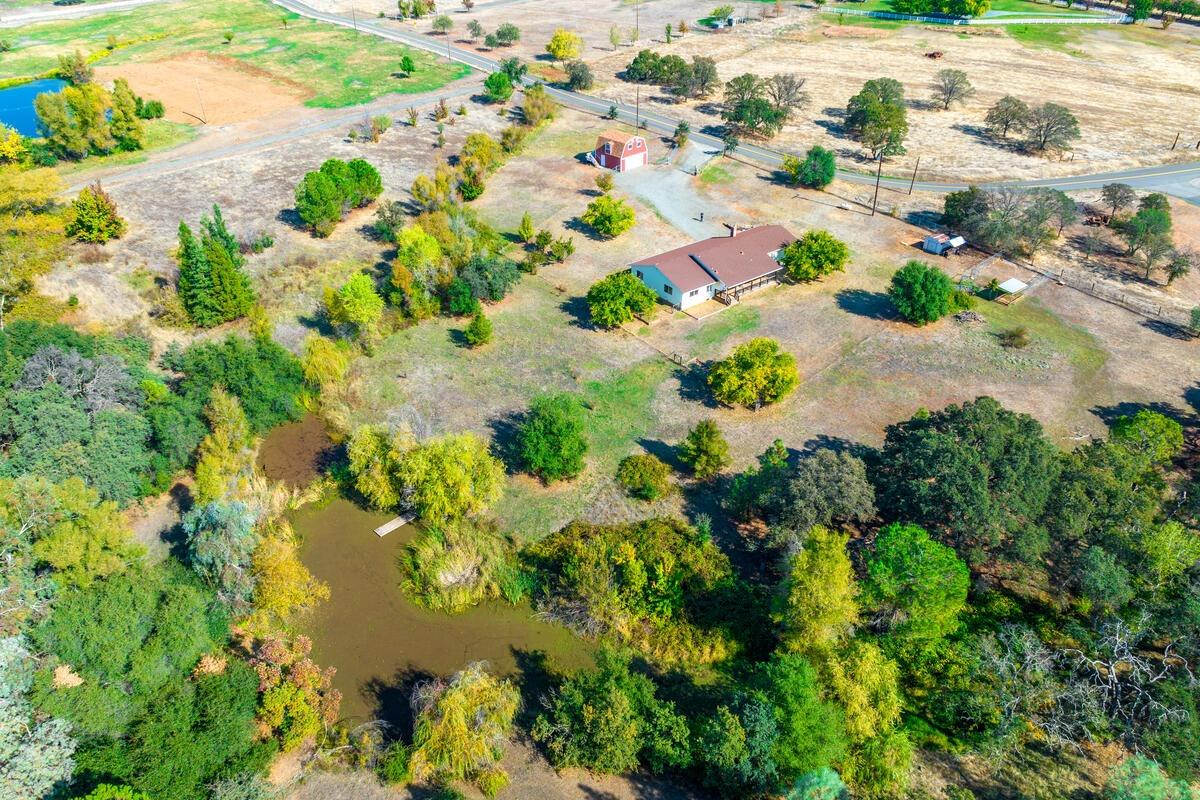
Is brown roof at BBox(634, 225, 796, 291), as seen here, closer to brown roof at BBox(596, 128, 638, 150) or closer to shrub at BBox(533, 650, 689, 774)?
brown roof at BBox(596, 128, 638, 150)

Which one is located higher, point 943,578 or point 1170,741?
point 943,578

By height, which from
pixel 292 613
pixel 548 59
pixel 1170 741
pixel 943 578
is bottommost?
pixel 292 613

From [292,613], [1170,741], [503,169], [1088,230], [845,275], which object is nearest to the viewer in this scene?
[1170,741]

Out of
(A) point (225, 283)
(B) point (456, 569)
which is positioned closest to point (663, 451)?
(B) point (456, 569)

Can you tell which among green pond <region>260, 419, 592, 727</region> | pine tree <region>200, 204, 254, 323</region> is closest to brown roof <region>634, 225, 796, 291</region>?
green pond <region>260, 419, 592, 727</region>

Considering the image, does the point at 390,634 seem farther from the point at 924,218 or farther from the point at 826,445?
the point at 924,218

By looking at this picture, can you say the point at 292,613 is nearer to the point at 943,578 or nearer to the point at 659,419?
the point at 659,419

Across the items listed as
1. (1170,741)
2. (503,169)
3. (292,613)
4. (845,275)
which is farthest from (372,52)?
(1170,741)

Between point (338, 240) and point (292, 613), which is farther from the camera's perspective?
point (338, 240)
